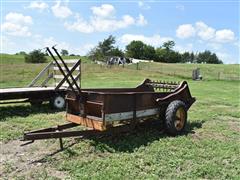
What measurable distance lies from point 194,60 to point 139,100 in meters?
113

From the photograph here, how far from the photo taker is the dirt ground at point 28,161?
451 centimetres

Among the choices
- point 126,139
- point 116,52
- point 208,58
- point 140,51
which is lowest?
point 126,139

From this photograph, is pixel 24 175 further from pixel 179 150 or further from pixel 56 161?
pixel 179 150

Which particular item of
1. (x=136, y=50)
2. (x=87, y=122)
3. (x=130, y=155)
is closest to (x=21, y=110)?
(x=87, y=122)

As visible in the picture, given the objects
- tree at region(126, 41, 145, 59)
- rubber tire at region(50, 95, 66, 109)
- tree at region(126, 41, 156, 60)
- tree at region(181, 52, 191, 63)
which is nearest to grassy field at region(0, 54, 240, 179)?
rubber tire at region(50, 95, 66, 109)

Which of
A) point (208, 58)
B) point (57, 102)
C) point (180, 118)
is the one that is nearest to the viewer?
point (180, 118)

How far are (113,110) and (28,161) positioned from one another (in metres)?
1.66

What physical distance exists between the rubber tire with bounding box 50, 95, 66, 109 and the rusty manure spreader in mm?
3655

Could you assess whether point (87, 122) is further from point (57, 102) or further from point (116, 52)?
point (116, 52)

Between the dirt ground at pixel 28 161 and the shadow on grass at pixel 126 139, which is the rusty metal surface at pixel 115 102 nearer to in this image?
the shadow on grass at pixel 126 139

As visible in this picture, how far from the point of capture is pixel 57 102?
993 centimetres

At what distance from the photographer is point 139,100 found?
6.20 metres

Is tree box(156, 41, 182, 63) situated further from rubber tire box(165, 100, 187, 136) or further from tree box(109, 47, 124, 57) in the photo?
rubber tire box(165, 100, 187, 136)

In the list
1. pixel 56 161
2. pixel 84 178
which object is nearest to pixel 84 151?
pixel 56 161
